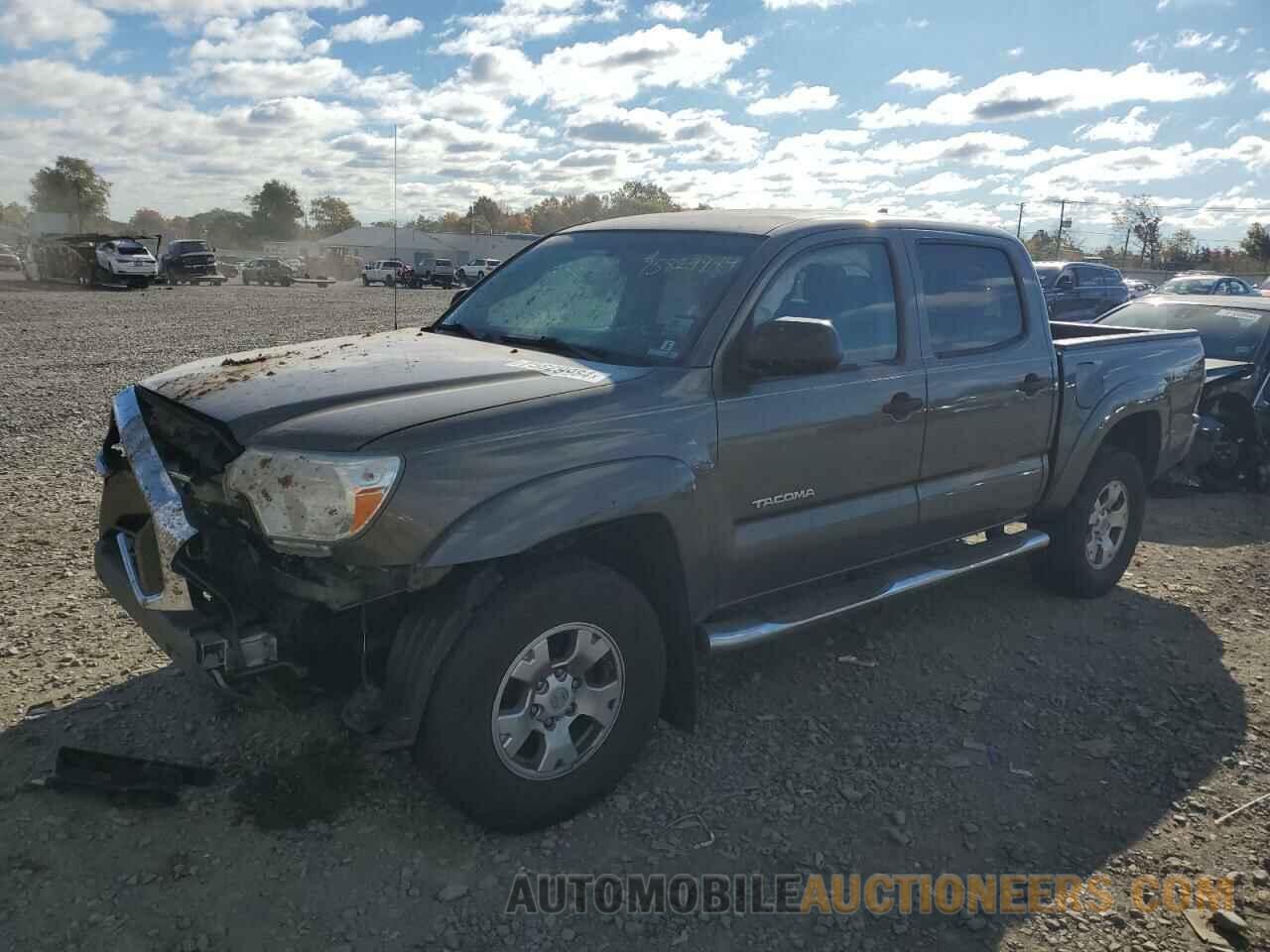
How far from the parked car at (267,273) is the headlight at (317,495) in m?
46.3

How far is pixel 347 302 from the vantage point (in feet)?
102

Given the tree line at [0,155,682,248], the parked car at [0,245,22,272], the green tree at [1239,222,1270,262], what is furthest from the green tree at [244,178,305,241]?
the green tree at [1239,222,1270,262]

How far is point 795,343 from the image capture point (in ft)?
10.6

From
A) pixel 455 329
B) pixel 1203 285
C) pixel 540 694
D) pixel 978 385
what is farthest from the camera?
pixel 1203 285

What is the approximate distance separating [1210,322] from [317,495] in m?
8.57

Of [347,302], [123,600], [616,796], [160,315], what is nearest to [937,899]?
[616,796]

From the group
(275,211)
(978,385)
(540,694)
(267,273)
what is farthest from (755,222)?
(275,211)

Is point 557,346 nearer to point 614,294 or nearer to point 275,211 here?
point 614,294

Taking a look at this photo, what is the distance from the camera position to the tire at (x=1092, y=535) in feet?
17.0

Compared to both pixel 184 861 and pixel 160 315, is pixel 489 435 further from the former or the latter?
pixel 160 315

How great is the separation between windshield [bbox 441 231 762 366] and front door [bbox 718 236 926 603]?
0.22 m

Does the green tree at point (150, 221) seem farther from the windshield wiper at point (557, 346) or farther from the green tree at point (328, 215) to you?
the windshield wiper at point (557, 346)

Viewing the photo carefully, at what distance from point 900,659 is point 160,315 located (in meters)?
21.2

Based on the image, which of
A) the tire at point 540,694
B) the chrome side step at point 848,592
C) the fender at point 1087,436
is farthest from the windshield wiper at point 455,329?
the fender at point 1087,436
